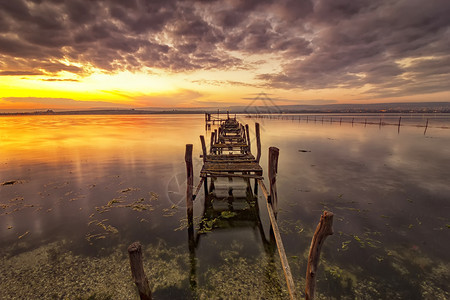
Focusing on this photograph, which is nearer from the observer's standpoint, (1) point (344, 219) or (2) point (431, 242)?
(2) point (431, 242)

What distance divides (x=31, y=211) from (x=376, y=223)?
14432 mm

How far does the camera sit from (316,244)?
3.88m

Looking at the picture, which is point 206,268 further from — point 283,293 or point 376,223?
point 376,223

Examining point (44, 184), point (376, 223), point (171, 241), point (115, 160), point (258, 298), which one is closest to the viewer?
point (258, 298)

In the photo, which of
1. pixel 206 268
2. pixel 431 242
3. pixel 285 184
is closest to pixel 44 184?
pixel 206 268

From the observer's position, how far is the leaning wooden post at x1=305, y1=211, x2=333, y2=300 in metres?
3.70

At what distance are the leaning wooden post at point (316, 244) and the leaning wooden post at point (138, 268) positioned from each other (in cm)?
325

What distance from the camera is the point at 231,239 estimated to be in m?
7.07

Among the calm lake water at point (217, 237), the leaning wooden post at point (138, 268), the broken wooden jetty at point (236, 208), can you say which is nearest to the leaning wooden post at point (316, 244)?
the broken wooden jetty at point (236, 208)

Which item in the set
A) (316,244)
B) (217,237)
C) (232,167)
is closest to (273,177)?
(232,167)

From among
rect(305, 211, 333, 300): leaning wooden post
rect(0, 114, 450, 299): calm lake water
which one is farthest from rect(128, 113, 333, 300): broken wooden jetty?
rect(0, 114, 450, 299): calm lake water

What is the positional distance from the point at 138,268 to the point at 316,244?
11.1 ft

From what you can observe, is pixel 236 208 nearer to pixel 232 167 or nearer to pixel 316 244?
pixel 232 167

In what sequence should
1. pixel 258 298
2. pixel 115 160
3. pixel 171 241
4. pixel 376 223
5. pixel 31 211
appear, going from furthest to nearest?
pixel 115 160 → pixel 31 211 → pixel 376 223 → pixel 171 241 → pixel 258 298
